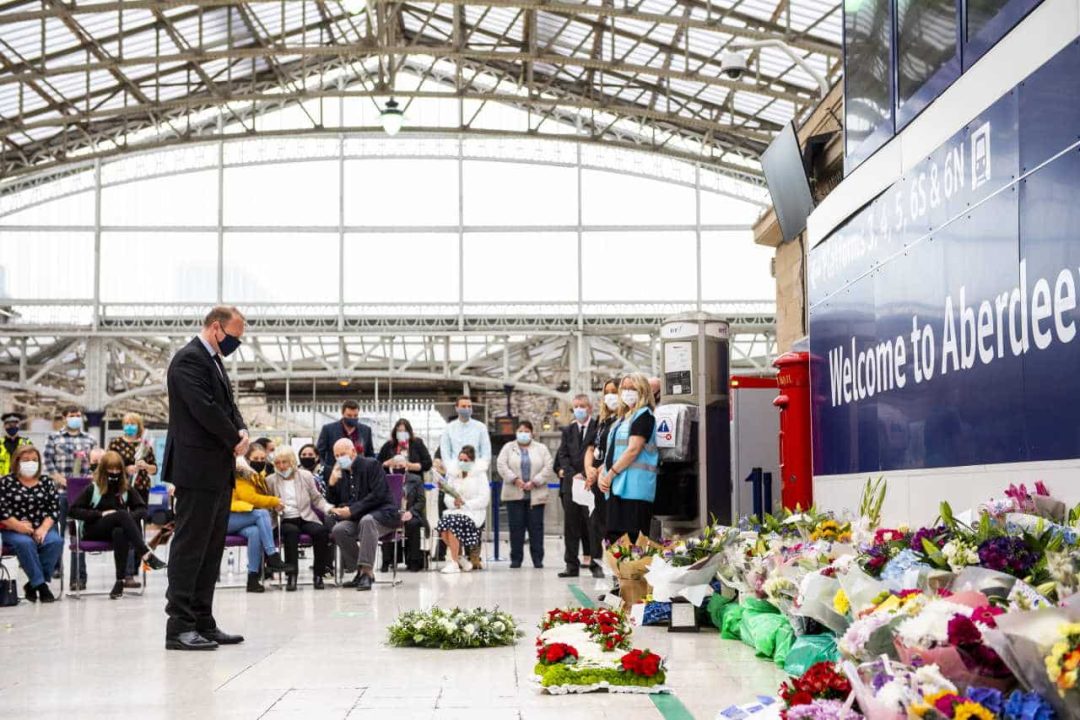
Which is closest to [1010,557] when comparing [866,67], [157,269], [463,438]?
[866,67]

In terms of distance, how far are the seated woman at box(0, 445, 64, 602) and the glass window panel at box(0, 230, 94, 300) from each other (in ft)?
53.6

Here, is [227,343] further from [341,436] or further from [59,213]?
[59,213]

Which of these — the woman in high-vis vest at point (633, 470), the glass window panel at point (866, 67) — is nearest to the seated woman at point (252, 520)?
the woman in high-vis vest at point (633, 470)

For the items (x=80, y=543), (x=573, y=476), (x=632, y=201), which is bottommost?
(x=80, y=543)

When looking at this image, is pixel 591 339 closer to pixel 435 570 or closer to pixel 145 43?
pixel 145 43

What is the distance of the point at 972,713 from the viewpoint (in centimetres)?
253

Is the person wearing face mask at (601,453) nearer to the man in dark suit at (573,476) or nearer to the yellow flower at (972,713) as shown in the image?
the man in dark suit at (573,476)

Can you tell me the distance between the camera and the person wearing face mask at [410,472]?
545 inches

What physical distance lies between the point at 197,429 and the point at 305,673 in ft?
5.27

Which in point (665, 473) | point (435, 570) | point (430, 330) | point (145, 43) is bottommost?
point (435, 570)

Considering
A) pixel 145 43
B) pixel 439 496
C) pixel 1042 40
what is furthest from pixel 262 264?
pixel 1042 40

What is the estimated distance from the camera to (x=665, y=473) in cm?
1030

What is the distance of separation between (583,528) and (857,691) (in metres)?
9.89

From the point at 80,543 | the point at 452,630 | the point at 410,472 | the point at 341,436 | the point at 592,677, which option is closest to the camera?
the point at 592,677
